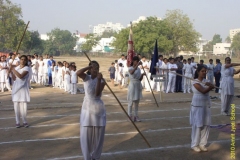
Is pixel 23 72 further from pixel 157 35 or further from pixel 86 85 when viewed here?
pixel 157 35

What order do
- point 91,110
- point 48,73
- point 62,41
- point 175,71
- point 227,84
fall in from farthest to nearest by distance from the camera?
point 62,41 → point 48,73 → point 175,71 → point 227,84 → point 91,110

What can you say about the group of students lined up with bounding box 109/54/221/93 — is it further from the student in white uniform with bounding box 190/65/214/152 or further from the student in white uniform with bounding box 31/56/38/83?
the student in white uniform with bounding box 190/65/214/152

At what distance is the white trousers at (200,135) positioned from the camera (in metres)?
6.76

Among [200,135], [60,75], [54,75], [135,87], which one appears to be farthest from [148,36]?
[200,135]

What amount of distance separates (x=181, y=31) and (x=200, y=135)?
45.2 m

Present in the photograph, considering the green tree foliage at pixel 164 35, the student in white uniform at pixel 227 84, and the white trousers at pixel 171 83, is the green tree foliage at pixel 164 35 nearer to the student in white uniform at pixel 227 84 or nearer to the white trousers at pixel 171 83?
the white trousers at pixel 171 83

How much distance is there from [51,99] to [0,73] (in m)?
4.21

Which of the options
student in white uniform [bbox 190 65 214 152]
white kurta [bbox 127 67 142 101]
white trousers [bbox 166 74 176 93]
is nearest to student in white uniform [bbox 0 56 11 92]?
white trousers [bbox 166 74 176 93]

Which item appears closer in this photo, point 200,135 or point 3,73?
point 200,135

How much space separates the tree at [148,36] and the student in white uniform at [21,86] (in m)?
35.8

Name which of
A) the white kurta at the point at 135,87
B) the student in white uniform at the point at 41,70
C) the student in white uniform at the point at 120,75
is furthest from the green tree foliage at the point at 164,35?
the white kurta at the point at 135,87

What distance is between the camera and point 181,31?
50406 mm

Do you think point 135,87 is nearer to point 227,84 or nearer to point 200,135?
point 200,135

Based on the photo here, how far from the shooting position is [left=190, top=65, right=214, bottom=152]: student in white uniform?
666 centimetres
